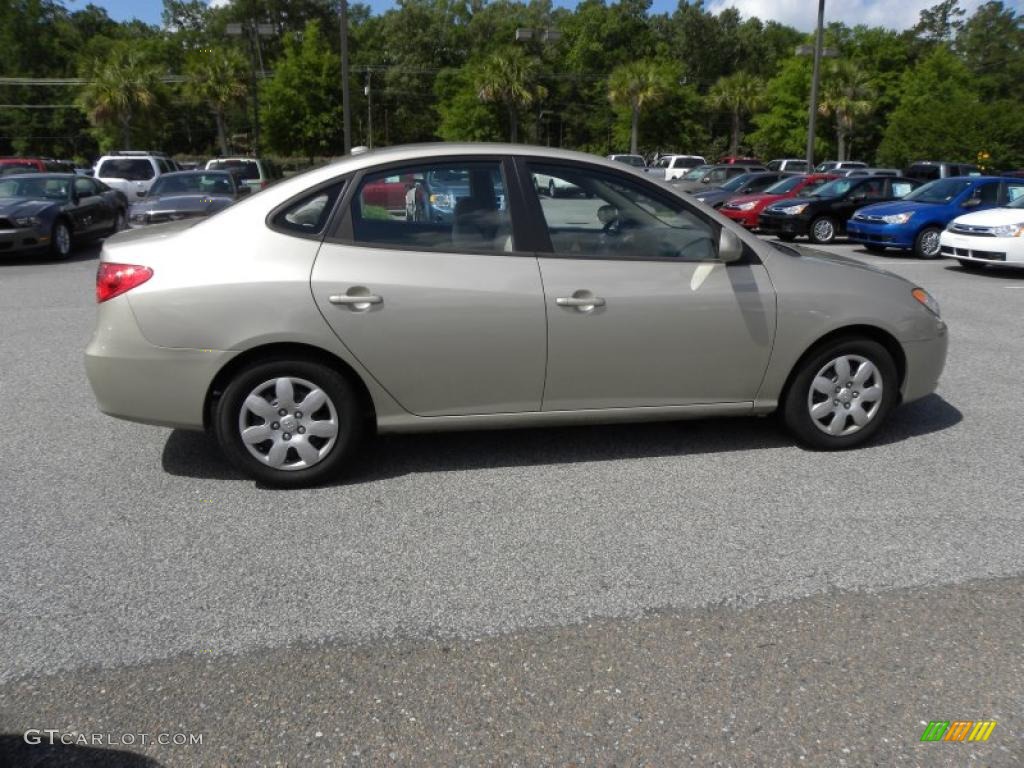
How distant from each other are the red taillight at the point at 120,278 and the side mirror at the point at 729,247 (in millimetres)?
2896

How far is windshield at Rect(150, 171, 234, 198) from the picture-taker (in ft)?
51.1

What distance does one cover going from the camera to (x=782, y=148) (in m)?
53.4

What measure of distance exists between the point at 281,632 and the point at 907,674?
218cm

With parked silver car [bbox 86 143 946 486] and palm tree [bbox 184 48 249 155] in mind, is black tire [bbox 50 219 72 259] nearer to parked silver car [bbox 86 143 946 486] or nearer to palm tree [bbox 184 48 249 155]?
parked silver car [bbox 86 143 946 486]

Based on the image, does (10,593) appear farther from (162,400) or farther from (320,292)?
(320,292)

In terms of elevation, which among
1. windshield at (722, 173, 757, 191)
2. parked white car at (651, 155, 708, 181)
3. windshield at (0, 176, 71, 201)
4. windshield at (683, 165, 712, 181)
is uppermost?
parked white car at (651, 155, 708, 181)

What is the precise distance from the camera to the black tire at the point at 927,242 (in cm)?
1562

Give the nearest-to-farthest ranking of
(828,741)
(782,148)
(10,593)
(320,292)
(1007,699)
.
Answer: (828,741) → (1007,699) → (10,593) → (320,292) → (782,148)

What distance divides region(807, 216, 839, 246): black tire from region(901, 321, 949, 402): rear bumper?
13528 millimetres

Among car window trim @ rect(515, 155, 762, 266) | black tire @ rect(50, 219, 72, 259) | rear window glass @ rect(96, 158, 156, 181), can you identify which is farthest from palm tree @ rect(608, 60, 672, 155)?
car window trim @ rect(515, 155, 762, 266)

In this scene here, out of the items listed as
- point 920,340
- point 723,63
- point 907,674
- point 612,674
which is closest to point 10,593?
point 612,674

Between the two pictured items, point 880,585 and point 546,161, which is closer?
point 880,585

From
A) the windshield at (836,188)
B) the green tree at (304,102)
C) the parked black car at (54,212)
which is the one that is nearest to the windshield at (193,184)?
the parked black car at (54,212)

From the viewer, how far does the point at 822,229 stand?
18.0 metres
